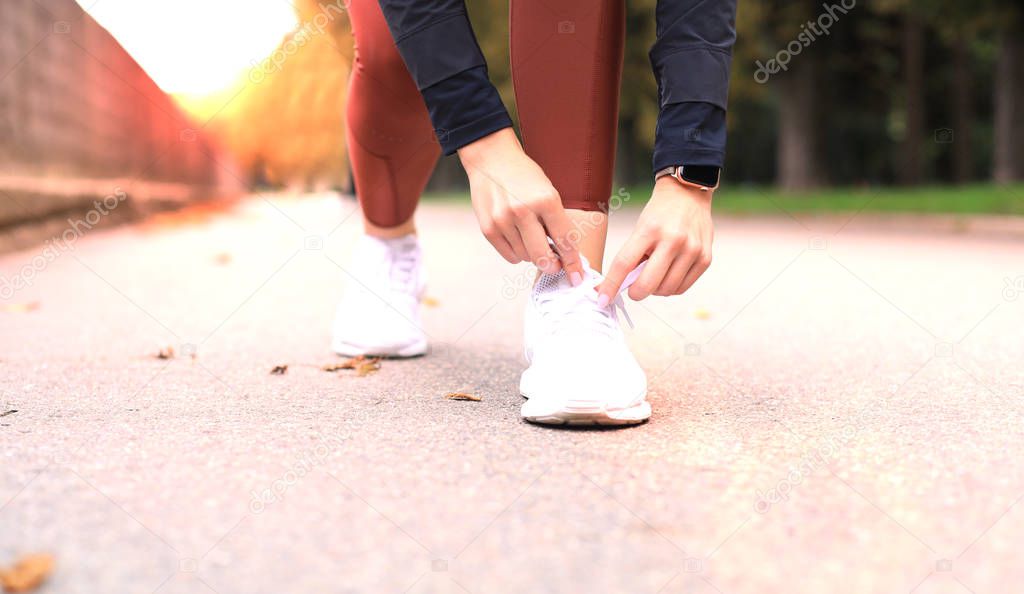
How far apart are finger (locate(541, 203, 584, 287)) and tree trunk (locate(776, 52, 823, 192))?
13544 millimetres

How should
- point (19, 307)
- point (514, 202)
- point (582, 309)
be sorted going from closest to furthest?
point (514, 202) → point (582, 309) → point (19, 307)

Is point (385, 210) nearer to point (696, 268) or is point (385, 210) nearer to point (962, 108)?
point (696, 268)

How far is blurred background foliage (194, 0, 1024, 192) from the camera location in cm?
1120

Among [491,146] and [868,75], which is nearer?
[491,146]

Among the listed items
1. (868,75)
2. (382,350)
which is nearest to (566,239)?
(382,350)

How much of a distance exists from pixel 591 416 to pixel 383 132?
3.15 ft

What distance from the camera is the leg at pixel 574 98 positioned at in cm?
172

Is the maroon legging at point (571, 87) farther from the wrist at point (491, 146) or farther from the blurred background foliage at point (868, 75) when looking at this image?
the blurred background foliage at point (868, 75)

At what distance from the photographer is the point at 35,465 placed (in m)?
1.33

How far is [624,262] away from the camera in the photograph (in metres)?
1.54

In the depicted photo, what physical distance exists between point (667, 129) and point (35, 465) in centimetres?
109

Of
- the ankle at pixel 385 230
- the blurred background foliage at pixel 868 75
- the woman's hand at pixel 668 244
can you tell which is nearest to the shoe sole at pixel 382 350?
the ankle at pixel 385 230

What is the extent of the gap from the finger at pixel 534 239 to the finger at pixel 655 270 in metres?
0.15
